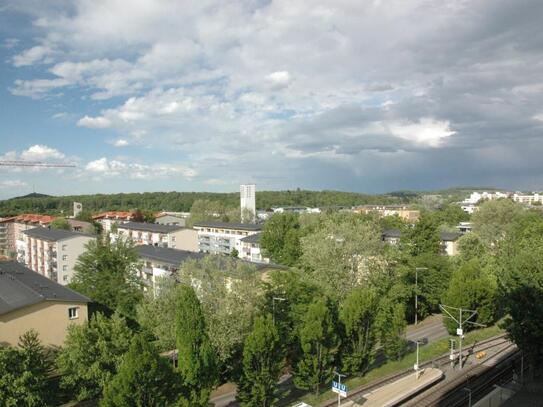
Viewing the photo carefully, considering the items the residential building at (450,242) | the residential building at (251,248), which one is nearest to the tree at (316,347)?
the residential building at (251,248)

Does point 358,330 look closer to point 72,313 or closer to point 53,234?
point 72,313

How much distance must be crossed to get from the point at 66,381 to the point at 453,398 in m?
27.9

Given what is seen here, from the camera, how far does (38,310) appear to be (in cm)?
3591

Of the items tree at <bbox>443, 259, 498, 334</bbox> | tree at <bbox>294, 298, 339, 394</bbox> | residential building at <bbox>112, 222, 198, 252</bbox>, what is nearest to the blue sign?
tree at <bbox>294, 298, 339, 394</bbox>

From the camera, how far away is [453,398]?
32594 mm

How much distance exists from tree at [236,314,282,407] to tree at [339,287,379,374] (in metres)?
7.81

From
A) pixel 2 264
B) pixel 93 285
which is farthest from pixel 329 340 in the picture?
pixel 2 264

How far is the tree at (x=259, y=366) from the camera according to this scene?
2783 cm

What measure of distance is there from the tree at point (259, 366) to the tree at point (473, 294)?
2545cm

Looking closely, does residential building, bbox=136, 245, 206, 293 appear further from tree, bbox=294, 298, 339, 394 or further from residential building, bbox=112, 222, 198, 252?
tree, bbox=294, 298, 339, 394

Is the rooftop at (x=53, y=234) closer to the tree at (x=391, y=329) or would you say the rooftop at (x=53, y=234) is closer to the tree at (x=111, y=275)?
the tree at (x=111, y=275)

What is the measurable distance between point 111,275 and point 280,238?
127 feet

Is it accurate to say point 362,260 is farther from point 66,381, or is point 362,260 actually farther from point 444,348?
point 66,381

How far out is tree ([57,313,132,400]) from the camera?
90.2 feet
